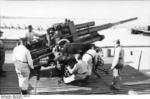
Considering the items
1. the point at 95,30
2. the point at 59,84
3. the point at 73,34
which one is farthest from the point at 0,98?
the point at 95,30

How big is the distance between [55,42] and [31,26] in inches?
9.1

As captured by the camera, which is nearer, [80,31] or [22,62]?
[22,62]

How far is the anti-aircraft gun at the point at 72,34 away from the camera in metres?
2.17

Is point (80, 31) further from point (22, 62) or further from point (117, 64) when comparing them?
point (22, 62)

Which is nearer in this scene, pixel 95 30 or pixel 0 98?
pixel 0 98

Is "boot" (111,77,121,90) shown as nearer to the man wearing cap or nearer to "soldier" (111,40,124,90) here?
"soldier" (111,40,124,90)

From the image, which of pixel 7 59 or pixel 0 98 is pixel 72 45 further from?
pixel 0 98

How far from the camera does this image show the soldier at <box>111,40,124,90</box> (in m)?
2.15

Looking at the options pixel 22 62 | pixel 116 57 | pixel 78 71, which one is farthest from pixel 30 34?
pixel 116 57

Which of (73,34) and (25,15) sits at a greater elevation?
(25,15)

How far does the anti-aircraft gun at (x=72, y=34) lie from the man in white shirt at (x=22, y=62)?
14cm

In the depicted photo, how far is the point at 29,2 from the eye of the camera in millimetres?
2162

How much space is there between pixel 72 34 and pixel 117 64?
1.41 feet

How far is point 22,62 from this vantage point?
6.64 feet
